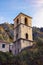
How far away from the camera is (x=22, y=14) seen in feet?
133

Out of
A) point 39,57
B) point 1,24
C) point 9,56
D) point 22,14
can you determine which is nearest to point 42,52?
point 39,57

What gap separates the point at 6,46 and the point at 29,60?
1516 centimetres

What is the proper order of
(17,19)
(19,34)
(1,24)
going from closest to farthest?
(19,34), (17,19), (1,24)

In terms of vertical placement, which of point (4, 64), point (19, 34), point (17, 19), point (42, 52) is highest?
point (17, 19)

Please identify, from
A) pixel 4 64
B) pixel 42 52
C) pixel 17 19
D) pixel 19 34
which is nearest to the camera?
pixel 4 64

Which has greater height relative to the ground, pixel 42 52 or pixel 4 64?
pixel 42 52

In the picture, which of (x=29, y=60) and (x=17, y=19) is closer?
(x=29, y=60)

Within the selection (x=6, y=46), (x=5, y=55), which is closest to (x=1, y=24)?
(x=6, y=46)

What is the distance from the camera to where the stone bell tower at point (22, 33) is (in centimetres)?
3781

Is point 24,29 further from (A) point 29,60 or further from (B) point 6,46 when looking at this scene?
(A) point 29,60

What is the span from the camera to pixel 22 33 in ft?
127

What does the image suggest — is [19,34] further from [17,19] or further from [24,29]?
[17,19]

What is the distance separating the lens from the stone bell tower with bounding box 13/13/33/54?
124 feet

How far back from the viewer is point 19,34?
127 ft
